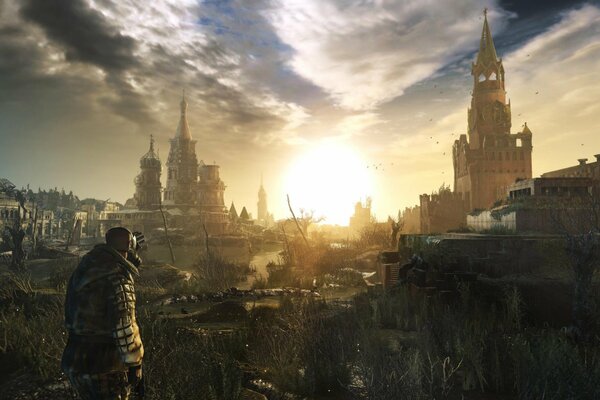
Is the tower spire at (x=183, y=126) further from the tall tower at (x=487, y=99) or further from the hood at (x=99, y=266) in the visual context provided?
the hood at (x=99, y=266)

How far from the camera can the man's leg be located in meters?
3.08

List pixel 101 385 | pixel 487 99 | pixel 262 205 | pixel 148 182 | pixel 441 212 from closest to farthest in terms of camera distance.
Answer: pixel 101 385, pixel 441 212, pixel 487 99, pixel 148 182, pixel 262 205

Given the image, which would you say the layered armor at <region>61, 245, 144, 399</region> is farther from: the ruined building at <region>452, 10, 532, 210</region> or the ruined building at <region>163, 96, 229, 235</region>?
the ruined building at <region>163, 96, 229, 235</region>

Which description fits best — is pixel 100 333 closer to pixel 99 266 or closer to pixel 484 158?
pixel 99 266

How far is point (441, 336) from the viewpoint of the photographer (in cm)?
614

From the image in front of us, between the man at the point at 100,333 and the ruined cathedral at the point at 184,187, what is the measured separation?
46.1m

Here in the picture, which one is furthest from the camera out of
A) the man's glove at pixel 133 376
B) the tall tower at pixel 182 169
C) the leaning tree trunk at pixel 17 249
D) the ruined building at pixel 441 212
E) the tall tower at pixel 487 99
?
the tall tower at pixel 182 169

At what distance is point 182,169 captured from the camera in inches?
2549

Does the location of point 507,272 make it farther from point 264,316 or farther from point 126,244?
point 126,244

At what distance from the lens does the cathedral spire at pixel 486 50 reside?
4844 centimetres

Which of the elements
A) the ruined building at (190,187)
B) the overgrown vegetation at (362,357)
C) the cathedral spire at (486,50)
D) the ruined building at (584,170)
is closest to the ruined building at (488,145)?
the cathedral spire at (486,50)

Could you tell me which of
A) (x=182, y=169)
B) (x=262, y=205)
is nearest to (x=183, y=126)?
(x=182, y=169)

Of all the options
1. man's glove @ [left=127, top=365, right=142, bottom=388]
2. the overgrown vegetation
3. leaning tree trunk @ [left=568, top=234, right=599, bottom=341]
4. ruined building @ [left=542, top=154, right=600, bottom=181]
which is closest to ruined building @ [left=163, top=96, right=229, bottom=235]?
ruined building @ [left=542, top=154, right=600, bottom=181]

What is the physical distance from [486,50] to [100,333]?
56.9 metres
